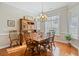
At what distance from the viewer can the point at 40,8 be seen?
2.37 meters

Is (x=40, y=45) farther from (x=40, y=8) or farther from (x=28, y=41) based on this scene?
(x=40, y=8)

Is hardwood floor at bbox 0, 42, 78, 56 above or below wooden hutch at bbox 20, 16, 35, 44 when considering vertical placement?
below

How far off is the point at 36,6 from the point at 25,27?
0.50m

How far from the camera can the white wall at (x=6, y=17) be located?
7.53 feet

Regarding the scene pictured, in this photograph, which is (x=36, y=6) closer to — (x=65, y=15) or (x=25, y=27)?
(x=25, y=27)

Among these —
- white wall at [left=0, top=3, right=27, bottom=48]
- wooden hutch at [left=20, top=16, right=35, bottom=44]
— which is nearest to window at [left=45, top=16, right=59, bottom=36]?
wooden hutch at [left=20, top=16, right=35, bottom=44]

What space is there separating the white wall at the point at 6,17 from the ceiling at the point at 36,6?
0.32 feet

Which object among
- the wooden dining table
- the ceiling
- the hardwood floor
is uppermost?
the ceiling

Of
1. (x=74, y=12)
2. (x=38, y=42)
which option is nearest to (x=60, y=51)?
(x=38, y=42)

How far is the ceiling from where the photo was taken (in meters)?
2.33

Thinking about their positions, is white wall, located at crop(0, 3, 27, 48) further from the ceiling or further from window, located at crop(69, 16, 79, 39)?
window, located at crop(69, 16, 79, 39)

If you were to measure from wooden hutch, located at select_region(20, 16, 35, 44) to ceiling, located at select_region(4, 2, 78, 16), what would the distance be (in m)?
0.20

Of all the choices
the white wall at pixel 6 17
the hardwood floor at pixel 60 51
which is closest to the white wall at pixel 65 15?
the hardwood floor at pixel 60 51

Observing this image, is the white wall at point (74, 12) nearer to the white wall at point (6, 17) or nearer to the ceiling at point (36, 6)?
the ceiling at point (36, 6)
